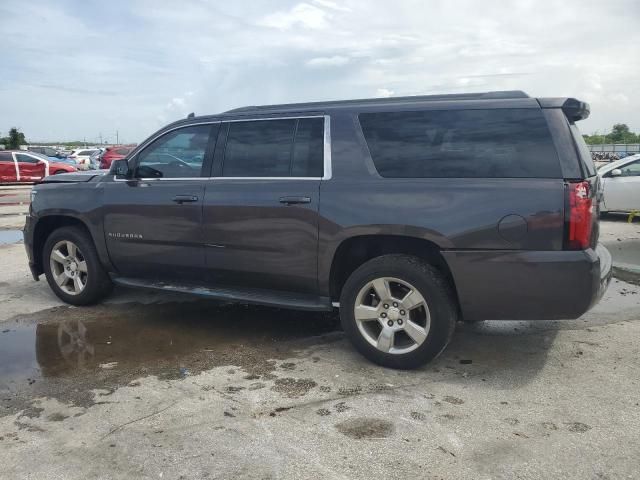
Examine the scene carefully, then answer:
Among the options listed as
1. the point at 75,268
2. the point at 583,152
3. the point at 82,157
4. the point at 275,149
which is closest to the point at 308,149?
the point at 275,149

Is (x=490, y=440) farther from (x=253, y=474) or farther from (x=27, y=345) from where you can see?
(x=27, y=345)

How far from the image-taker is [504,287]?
3777mm

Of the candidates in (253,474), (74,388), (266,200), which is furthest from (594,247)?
(74,388)

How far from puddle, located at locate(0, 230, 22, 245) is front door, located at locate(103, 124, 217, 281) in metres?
5.37

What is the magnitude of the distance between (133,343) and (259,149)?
1909 mm

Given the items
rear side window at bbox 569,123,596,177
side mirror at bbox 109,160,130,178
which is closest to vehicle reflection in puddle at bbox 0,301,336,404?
side mirror at bbox 109,160,130,178

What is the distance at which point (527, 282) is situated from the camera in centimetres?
371

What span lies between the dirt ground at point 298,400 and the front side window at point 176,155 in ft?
4.52

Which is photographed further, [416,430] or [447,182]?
[447,182]

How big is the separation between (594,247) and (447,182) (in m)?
1.08

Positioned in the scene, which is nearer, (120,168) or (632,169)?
(120,168)

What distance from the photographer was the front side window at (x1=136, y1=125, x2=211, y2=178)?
4.99 m

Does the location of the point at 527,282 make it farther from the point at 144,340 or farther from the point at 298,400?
the point at 144,340

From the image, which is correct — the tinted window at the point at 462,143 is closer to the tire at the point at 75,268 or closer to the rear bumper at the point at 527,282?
the rear bumper at the point at 527,282
